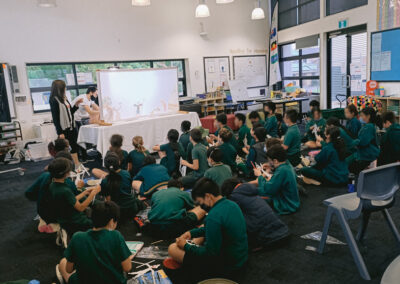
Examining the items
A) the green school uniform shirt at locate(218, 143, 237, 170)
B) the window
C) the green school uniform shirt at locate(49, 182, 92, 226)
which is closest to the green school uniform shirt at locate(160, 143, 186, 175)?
the green school uniform shirt at locate(218, 143, 237, 170)

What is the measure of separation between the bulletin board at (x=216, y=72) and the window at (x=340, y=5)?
305cm

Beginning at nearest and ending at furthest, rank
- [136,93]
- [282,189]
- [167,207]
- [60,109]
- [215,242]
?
[215,242], [167,207], [282,189], [60,109], [136,93]

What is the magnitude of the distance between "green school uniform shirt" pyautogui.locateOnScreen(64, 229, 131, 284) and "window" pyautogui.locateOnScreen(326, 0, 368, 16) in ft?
25.3

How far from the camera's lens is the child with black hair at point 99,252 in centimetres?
179

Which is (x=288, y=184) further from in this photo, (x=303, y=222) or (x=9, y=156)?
(x=9, y=156)

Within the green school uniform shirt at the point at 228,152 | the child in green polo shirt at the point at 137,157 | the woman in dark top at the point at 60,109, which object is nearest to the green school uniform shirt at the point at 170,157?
the child in green polo shirt at the point at 137,157

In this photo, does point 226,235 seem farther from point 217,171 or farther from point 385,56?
point 385,56

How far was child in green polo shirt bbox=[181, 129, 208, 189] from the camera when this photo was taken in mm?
3854

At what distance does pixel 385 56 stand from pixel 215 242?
258 inches

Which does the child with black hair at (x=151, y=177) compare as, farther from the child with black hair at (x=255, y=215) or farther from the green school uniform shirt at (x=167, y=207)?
the child with black hair at (x=255, y=215)

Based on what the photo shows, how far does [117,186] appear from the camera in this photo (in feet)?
10.4

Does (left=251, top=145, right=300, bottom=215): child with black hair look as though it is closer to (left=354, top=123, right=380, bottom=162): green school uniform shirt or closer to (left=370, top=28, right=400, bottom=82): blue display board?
(left=354, top=123, right=380, bottom=162): green school uniform shirt

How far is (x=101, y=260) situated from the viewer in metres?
1.80

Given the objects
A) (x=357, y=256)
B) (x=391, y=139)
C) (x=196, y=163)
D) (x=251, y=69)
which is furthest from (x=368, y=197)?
(x=251, y=69)
